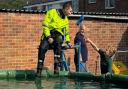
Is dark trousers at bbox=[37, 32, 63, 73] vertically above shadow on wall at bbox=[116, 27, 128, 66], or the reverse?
dark trousers at bbox=[37, 32, 63, 73]

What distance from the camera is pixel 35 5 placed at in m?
55.1

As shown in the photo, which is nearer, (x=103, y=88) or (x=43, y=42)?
(x=103, y=88)

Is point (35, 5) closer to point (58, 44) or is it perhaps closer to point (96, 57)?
point (96, 57)

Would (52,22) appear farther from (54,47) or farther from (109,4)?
(109,4)

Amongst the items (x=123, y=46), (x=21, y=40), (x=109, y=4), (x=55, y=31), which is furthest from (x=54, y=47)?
(x=109, y=4)

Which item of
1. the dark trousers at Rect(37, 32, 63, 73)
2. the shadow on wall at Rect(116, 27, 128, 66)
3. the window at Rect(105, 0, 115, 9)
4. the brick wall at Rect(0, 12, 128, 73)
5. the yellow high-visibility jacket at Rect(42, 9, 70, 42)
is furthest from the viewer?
the window at Rect(105, 0, 115, 9)

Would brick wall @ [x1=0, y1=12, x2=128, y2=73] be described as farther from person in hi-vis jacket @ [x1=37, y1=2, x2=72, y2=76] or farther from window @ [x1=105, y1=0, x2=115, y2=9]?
window @ [x1=105, y1=0, x2=115, y2=9]

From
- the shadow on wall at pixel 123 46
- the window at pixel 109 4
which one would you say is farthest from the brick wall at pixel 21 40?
the window at pixel 109 4

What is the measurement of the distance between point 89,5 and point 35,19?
2519 cm

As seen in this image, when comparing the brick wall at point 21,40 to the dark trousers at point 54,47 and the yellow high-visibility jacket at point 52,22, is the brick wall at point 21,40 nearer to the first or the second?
the dark trousers at point 54,47

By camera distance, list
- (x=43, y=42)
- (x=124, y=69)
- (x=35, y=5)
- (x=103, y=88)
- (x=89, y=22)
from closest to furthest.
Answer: (x=103, y=88), (x=43, y=42), (x=124, y=69), (x=89, y=22), (x=35, y=5)

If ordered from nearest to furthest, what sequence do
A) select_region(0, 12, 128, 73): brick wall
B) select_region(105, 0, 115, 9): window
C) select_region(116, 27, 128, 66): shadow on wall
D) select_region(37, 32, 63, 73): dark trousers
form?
select_region(37, 32, 63, 73): dark trousers < select_region(0, 12, 128, 73): brick wall < select_region(116, 27, 128, 66): shadow on wall < select_region(105, 0, 115, 9): window

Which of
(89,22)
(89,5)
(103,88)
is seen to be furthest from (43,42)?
(89,5)

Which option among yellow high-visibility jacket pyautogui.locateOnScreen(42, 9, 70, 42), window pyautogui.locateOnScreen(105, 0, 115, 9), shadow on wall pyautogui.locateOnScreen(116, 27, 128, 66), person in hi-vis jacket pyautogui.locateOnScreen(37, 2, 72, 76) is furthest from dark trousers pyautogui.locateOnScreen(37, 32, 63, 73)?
window pyautogui.locateOnScreen(105, 0, 115, 9)
